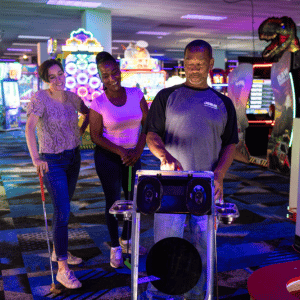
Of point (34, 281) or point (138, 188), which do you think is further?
point (34, 281)

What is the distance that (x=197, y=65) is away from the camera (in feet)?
6.37

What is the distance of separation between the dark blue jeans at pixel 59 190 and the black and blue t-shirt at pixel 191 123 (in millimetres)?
866

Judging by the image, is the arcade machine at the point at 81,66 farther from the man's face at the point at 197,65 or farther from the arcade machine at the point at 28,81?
the arcade machine at the point at 28,81

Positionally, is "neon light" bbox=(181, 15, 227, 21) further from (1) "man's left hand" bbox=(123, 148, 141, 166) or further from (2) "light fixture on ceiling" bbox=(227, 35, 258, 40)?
(1) "man's left hand" bbox=(123, 148, 141, 166)

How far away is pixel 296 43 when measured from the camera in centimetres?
743

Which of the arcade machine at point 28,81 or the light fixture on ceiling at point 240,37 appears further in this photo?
the arcade machine at point 28,81

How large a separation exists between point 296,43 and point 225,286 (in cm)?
598

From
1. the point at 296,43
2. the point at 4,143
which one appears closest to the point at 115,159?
the point at 296,43

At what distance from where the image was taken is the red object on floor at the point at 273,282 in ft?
4.55

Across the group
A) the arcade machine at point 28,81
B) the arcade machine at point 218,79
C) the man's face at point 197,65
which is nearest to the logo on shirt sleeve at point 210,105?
the man's face at point 197,65

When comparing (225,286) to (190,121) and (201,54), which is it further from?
(201,54)

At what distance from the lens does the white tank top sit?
2803 millimetres

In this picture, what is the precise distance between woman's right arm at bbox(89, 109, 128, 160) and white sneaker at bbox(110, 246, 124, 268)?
29.0 inches

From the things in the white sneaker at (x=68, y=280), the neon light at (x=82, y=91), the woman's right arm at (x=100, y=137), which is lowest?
the white sneaker at (x=68, y=280)
